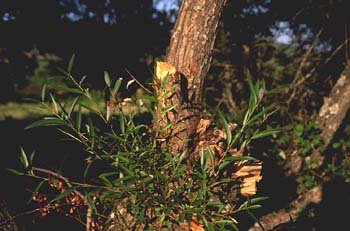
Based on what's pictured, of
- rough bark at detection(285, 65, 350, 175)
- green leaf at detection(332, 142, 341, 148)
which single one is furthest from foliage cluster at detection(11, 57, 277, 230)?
green leaf at detection(332, 142, 341, 148)

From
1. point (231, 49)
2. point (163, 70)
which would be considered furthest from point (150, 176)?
point (231, 49)

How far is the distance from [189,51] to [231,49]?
3366mm

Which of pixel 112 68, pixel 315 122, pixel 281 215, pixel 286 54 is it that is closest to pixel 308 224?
Answer: pixel 281 215

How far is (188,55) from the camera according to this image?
1.96m

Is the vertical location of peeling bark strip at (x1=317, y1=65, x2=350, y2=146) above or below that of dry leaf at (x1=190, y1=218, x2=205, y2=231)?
above

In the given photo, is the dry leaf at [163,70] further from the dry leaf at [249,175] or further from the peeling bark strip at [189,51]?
the dry leaf at [249,175]

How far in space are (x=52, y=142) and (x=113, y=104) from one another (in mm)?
4104

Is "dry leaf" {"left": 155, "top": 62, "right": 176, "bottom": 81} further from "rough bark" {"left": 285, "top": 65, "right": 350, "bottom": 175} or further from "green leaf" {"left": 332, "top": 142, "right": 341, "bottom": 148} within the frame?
"green leaf" {"left": 332, "top": 142, "right": 341, "bottom": 148}

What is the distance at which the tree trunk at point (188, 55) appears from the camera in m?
1.94

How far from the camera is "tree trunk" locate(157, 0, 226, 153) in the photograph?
6.35 feet

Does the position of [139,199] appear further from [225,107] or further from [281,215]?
[225,107]

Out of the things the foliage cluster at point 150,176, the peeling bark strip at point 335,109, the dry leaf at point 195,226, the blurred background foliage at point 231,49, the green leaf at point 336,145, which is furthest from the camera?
the blurred background foliage at point 231,49

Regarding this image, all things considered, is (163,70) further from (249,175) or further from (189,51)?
(249,175)

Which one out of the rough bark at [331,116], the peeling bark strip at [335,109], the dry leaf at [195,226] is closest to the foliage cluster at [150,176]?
the dry leaf at [195,226]
